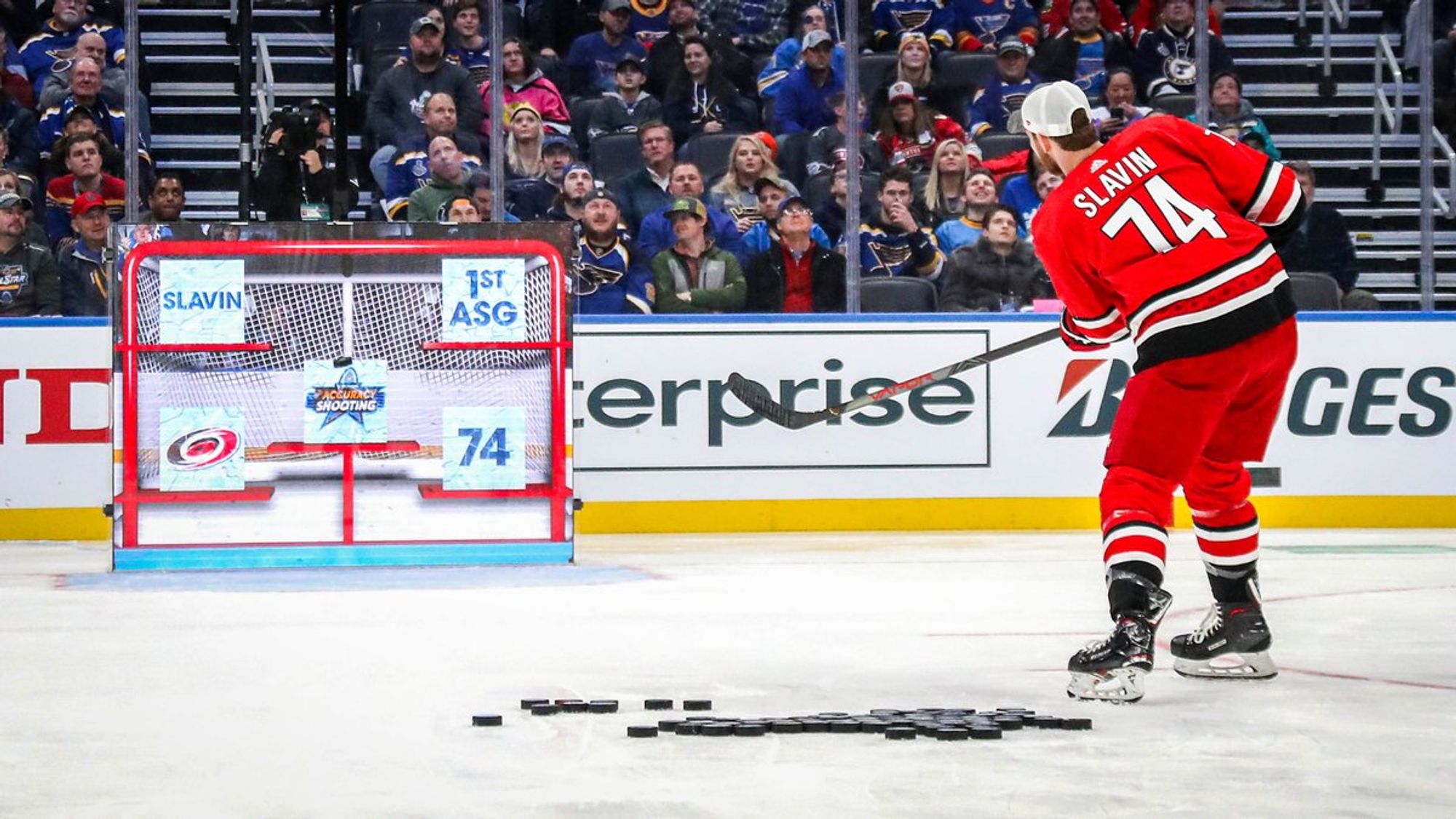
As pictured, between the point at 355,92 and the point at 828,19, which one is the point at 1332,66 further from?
the point at 355,92

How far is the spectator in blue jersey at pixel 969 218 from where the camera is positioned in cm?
864

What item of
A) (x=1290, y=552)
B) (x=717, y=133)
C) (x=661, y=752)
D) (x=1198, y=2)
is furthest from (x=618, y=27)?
(x=661, y=752)

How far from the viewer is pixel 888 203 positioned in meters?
8.56

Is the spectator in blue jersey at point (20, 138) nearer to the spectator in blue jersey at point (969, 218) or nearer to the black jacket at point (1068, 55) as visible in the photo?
the spectator in blue jersey at point (969, 218)

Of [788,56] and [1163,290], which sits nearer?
[1163,290]

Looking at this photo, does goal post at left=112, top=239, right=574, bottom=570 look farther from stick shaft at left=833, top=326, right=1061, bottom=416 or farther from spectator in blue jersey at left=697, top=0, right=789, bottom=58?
spectator in blue jersey at left=697, top=0, right=789, bottom=58

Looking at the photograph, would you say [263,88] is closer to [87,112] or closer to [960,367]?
[87,112]

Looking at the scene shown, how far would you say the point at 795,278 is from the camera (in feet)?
28.0

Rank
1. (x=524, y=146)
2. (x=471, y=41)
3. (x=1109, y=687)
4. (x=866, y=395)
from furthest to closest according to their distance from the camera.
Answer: (x=471, y=41)
(x=524, y=146)
(x=866, y=395)
(x=1109, y=687)

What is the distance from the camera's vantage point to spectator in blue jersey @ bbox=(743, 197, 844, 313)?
8.52m

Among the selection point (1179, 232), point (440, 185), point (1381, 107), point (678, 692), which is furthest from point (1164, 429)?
point (1381, 107)

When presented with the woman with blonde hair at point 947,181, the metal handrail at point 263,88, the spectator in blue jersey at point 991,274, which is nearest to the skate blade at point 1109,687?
the spectator in blue jersey at point 991,274

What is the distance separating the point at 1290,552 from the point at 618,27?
4037 mm

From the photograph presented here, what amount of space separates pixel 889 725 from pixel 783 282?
539cm
